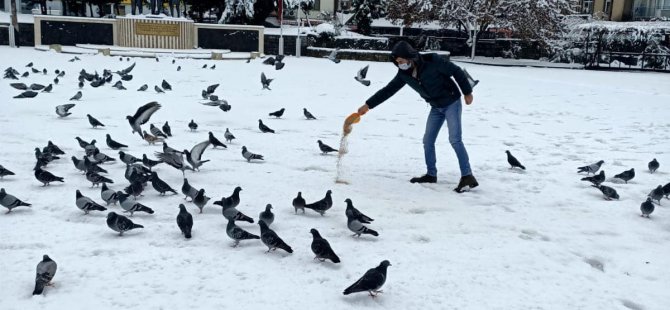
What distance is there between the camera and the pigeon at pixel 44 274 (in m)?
3.70

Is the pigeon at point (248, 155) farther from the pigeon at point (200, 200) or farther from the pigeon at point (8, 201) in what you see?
the pigeon at point (8, 201)

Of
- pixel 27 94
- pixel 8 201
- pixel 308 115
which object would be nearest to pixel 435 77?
pixel 8 201

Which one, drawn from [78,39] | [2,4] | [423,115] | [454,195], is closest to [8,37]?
[78,39]

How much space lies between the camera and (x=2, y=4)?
58.2 metres

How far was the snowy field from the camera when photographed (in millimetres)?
3930

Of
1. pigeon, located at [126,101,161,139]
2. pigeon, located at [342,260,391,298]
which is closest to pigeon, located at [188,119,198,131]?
pigeon, located at [126,101,161,139]

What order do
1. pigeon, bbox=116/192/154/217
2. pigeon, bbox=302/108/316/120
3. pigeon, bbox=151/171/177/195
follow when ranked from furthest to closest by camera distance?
pigeon, bbox=302/108/316/120, pigeon, bbox=151/171/177/195, pigeon, bbox=116/192/154/217

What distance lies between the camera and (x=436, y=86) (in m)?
6.34

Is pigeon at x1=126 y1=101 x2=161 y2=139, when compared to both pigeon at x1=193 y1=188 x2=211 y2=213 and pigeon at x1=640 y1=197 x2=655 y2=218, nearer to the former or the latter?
pigeon at x1=193 y1=188 x2=211 y2=213

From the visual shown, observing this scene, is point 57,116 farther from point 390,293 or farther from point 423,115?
point 390,293

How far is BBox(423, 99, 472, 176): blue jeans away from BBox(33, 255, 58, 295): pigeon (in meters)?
4.23

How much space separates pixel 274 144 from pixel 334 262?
199 inches

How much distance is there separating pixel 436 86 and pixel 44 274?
420 cm

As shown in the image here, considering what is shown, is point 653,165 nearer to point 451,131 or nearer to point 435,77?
point 451,131
